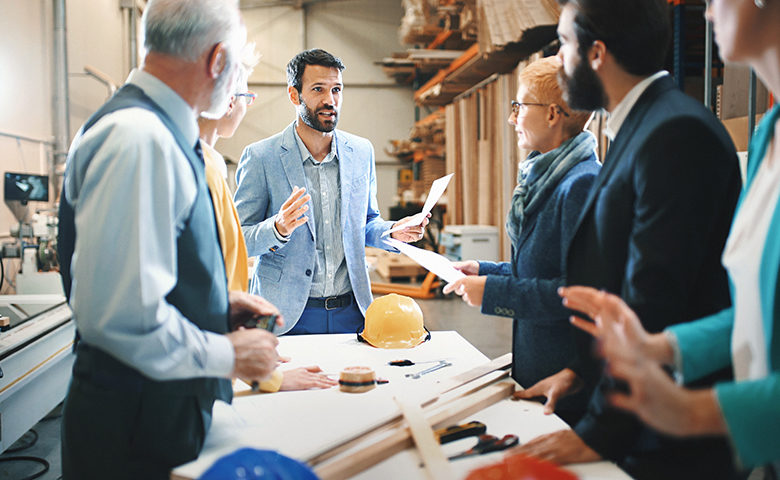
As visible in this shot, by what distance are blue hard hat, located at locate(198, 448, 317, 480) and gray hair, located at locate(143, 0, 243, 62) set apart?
911 mm

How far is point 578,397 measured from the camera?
5.67 ft

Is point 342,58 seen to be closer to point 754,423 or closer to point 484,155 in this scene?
point 484,155

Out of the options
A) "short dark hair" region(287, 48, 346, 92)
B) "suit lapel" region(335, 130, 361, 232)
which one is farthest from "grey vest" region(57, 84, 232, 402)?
"short dark hair" region(287, 48, 346, 92)

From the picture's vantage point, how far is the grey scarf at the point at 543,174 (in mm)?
1832

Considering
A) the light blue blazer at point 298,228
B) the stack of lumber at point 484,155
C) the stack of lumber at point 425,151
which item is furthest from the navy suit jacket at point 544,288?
the stack of lumber at point 425,151

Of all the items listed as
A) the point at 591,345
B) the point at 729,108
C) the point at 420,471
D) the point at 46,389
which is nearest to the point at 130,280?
the point at 420,471

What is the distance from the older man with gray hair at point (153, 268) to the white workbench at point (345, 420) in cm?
14

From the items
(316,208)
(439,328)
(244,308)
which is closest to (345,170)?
(316,208)

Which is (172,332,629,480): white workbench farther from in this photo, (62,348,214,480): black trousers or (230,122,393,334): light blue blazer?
(230,122,393,334): light blue blazer

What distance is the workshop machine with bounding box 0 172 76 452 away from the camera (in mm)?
3041

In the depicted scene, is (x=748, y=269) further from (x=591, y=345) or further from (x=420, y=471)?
(x=420, y=471)

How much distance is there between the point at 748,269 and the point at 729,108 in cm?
→ 344

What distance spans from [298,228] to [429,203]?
2.66 feet

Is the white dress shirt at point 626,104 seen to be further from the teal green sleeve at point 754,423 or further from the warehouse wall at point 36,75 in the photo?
the warehouse wall at point 36,75
